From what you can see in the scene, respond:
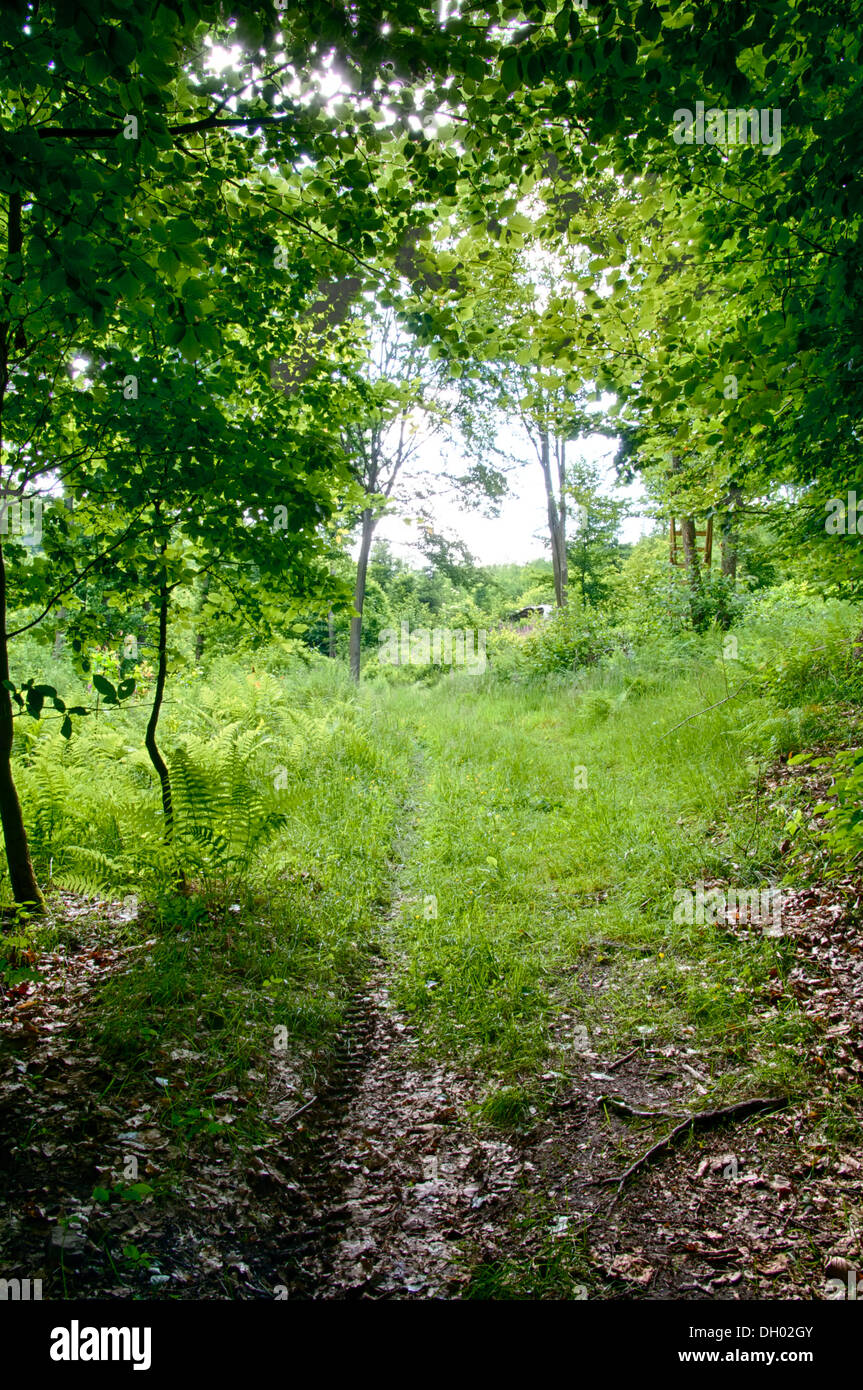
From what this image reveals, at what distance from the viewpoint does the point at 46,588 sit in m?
3.93

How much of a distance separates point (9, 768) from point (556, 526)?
62.9 ft

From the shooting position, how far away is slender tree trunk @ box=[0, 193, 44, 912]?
319 cm

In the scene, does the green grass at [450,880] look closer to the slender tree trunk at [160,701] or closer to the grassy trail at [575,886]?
the grassy trail at [575,886]

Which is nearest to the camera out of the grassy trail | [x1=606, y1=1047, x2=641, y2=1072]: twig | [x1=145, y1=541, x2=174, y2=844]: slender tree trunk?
[x1=606, y1=1047, x2=641, y2=1072]: twig

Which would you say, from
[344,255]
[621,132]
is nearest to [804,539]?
[621,132]

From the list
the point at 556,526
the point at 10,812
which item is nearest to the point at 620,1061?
the point at 10,812

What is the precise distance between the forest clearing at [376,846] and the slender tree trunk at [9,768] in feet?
0.11

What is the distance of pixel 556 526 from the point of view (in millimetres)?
20562

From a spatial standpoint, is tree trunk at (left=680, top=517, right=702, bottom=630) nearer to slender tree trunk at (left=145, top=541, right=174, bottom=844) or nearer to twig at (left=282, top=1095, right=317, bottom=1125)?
slender tree trunk at (left=145, top=541, right=174, bottom=844)

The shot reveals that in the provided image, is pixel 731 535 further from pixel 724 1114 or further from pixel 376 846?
pixel 724 1114

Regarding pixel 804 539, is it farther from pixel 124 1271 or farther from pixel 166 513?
pixel 124 1271

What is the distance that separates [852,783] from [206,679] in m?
12.6

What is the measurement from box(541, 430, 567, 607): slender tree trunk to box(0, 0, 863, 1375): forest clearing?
14461 mm

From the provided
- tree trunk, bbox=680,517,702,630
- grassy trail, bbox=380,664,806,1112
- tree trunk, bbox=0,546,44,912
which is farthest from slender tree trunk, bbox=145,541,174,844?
tree trunk, bbox=680,517,702,630
